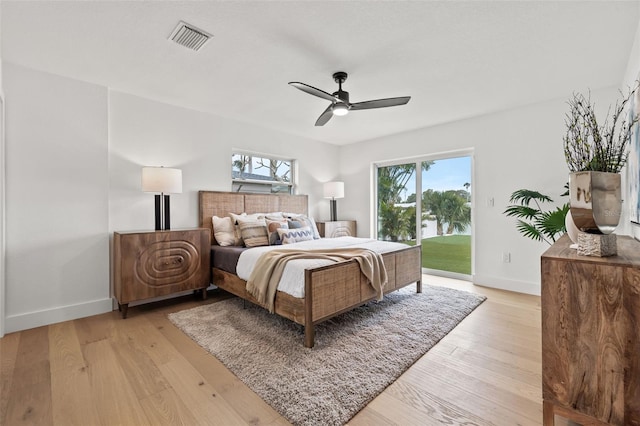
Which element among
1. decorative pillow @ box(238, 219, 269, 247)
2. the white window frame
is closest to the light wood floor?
decorative pillow @ box(238, 219, 269, 247)

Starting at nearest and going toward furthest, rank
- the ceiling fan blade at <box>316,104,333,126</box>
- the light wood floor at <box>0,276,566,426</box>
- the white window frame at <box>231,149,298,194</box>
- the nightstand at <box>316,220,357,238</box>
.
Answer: the light wood floor at <box>0,276,566,426</box>, the ceiling fan blade at <box>316,104,333,126</box>, the white window frame at <box>231,149,298,194</box>, the nightstand at <box>316,220,357,238</box>

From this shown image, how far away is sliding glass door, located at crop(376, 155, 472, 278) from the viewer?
4.39 metres

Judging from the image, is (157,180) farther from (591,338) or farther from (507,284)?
(507,284)

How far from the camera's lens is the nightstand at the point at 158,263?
287cm

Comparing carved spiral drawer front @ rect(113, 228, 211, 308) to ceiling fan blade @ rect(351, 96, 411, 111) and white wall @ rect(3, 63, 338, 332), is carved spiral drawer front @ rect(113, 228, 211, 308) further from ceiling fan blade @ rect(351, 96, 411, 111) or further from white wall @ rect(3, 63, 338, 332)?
ceiling fan blade @ rect(351, 96, 411, 111)

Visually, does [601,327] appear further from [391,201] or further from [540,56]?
[391,201]

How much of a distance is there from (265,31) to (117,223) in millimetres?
2654

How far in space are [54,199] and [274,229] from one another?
224 cm

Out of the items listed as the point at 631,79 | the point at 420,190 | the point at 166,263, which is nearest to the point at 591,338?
the point at 631,79

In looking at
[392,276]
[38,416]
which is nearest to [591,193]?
[392,276]

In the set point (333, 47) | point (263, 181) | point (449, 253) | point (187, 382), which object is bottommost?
point (187, 382)

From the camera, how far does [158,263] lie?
304cm

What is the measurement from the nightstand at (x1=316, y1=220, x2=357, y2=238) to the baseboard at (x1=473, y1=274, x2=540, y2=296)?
219 cm

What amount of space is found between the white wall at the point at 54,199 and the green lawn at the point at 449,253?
14.8ft
